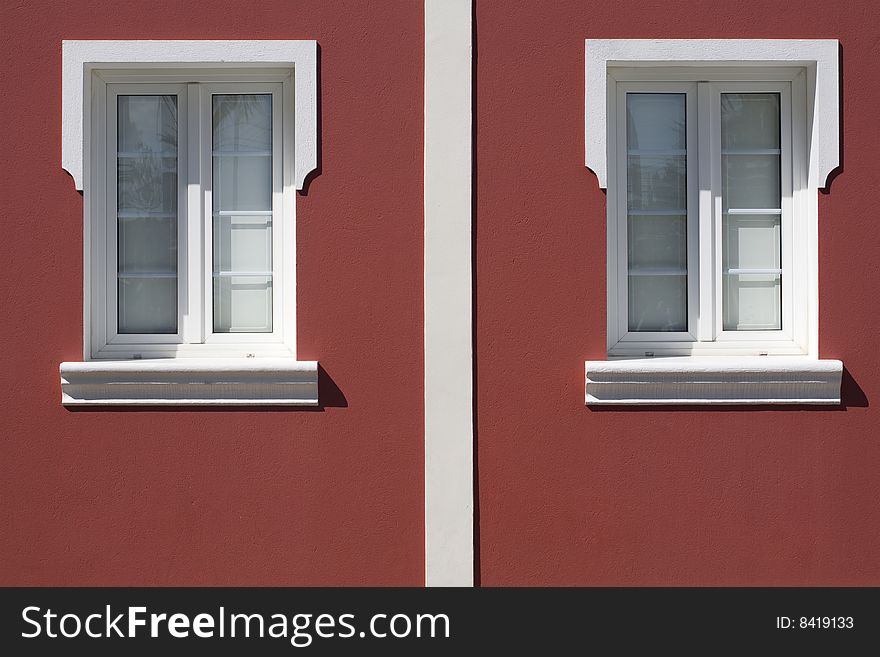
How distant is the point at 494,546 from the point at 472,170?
1.89 meters

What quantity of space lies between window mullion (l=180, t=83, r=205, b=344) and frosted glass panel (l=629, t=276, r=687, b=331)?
226cm

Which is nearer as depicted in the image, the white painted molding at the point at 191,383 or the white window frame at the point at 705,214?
the white painted molding at the point at 191,383

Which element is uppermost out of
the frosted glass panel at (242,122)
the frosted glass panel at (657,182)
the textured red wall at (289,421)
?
the frosted glass panel at (242,122)

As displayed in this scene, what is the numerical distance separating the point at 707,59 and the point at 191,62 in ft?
8.47

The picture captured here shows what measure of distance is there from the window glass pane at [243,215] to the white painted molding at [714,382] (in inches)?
69.1

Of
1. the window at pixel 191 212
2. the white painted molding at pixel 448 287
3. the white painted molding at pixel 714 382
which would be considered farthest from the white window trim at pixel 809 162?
the window at pixel 191 212

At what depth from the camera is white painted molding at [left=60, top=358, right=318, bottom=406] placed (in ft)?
14.4

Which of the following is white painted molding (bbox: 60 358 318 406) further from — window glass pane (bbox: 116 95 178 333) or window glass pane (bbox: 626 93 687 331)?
window glass pane (bbox: 626 93 687 331)

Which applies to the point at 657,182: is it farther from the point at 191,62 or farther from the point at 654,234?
the point at 191,62

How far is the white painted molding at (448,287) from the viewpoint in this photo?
4.42 m

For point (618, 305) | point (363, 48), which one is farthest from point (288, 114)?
point (618, 305)

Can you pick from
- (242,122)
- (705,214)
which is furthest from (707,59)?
(242,122)

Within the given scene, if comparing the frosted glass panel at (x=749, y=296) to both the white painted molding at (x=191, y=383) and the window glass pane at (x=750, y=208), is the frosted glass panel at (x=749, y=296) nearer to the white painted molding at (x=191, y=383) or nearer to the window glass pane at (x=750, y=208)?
the window glass pane at (x=750, y=208)

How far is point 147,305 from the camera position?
465 cm
